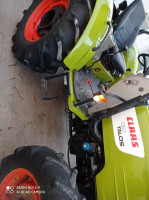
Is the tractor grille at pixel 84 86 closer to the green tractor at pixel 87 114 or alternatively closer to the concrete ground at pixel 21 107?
the green tractor at pixel 87 114

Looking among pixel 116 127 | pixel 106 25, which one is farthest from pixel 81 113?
pixel 106 25

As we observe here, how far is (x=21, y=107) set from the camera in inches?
53.2

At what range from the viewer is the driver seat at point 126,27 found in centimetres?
143

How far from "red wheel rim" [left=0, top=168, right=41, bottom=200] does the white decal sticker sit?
0.56m

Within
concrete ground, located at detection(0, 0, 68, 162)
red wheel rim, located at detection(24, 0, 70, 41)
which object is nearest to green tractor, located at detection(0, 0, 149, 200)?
red wheel rim, located at detection(24, 0, 70, 41)

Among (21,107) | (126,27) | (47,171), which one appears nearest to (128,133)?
(47,171)

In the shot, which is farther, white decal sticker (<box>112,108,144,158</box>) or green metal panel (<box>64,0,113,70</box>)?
green metal panel (<box>64,0,113,70</box>)

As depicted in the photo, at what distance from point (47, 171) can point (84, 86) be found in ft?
2.67

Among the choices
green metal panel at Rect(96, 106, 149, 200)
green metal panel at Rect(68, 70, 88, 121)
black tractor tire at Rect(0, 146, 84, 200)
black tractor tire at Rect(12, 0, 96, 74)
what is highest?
black tractor tire at Rect(12, 0, 96, 74)

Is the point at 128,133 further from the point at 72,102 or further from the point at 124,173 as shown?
the point at 72,102

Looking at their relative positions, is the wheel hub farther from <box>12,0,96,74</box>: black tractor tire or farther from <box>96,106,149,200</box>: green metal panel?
<box>96,106,149,200</box>: green metal panel

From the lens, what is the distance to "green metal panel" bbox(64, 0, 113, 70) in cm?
110

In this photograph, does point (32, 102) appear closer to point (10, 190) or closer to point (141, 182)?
point (10, 190)

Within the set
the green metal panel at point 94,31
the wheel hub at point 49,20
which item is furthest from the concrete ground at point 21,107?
the green metal panel at point 94,31
